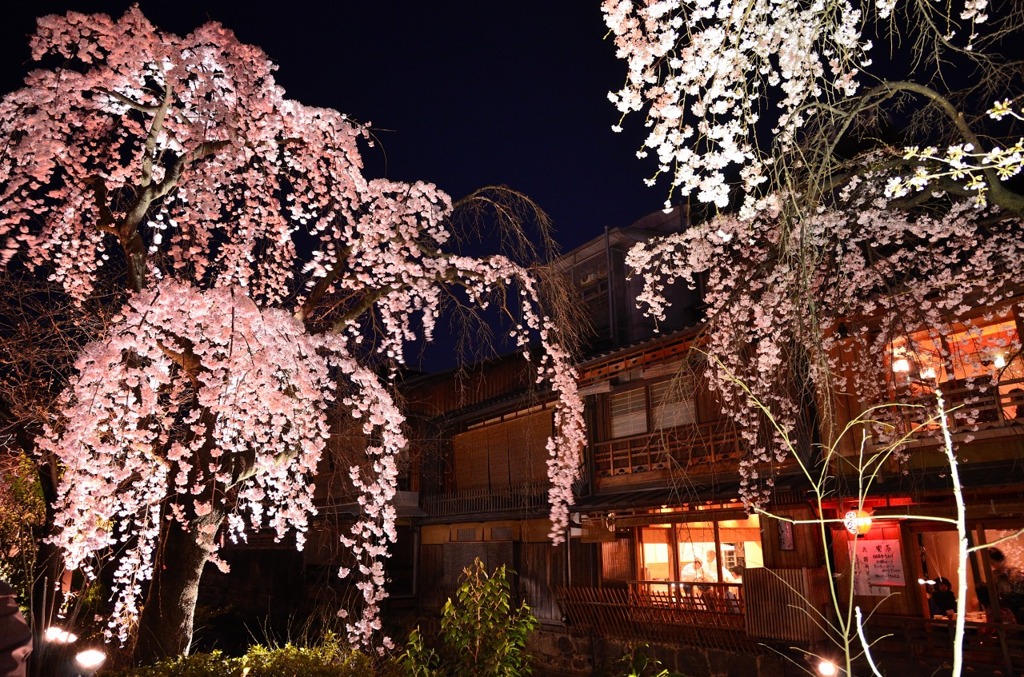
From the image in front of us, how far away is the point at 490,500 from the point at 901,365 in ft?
39.4

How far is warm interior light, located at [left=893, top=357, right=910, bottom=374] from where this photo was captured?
11805mm

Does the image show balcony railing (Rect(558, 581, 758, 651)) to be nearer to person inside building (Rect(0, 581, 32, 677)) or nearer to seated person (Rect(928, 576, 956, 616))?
seated person (Rect(928, 576, 956, 616))

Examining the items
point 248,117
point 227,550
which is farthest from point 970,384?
point 227,550

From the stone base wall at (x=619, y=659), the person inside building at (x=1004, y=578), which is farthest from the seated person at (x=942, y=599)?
the stone base wall at (x=619, y=659)

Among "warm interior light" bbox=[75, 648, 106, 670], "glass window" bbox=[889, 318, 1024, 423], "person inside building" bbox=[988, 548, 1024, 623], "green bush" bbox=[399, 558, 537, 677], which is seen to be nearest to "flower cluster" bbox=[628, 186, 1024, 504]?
"glass window" bbox=[889, 318, 1024, 423]

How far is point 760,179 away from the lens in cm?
609

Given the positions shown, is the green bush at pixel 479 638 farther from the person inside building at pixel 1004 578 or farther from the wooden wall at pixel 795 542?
the person inside building at pixel 1004 578

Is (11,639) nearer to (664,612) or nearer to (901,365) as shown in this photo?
(901,365)

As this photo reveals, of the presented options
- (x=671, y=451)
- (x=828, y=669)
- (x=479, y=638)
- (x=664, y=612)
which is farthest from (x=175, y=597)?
(x=671, y=451)

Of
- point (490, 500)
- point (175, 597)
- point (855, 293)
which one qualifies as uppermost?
point (855, 293)

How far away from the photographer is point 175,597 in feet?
29.0

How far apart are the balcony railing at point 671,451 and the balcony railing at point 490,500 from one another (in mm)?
2014

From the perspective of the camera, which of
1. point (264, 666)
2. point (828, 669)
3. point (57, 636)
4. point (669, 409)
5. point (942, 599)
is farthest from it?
point (669, 409)

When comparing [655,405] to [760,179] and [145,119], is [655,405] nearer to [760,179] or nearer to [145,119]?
[760,179]
